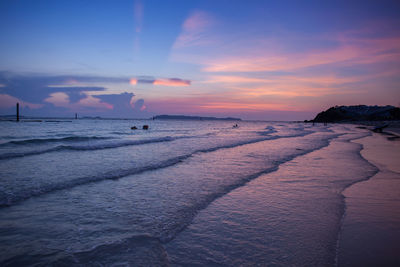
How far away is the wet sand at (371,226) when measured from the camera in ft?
10.3

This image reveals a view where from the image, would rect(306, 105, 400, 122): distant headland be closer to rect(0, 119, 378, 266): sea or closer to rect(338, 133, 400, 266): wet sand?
rect(338, 133, 400, 266): wet sand

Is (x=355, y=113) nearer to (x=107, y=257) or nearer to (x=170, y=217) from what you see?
(x=170, y=217)

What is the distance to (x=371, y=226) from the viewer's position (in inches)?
166

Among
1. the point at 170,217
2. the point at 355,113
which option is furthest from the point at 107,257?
the point at 355,113

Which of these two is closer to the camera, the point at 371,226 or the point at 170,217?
the point at 371,226

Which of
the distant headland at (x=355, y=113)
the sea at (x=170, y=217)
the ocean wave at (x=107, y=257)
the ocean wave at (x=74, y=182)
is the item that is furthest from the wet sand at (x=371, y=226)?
the distant headland at (x=355, y=113)

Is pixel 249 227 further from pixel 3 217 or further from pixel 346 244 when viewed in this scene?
pixel 3 217

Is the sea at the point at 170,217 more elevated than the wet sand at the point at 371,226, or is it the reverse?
the wet sand at the point at 371,226

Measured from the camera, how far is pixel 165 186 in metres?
6.95

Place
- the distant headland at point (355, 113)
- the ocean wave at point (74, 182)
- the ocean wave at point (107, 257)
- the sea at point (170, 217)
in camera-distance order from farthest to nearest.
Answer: the distant headland at point (355, 113)
the ocean wave at point (74, 182)
the sea at point (170, 217)
the ocean wave at point (107, 257)

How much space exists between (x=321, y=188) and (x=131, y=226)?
5526 millimetres

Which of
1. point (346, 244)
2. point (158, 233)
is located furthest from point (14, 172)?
point (346, 244)

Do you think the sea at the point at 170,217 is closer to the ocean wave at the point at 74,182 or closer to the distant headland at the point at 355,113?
the ocean wave at the point at 74,182

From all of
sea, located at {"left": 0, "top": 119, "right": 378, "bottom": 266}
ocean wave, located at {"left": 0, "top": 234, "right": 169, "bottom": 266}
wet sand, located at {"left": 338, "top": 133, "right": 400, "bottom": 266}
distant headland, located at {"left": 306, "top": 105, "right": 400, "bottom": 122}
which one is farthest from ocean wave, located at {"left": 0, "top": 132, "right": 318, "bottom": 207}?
distant headland, located at {"left": 306, "top": 105, "right": 400, "bottom": 122}
